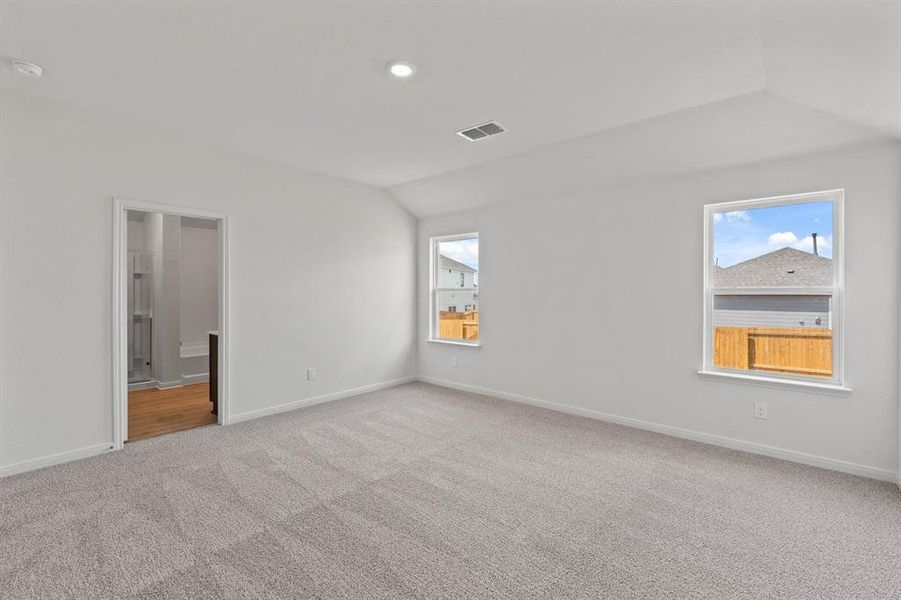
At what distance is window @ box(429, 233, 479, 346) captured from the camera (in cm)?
549

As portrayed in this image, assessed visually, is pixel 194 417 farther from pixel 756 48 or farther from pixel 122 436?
pixel 756 48

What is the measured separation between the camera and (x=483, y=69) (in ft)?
8.18

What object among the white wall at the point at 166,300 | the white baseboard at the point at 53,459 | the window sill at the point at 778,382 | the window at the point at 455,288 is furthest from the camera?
the white wall at the point at 166,300

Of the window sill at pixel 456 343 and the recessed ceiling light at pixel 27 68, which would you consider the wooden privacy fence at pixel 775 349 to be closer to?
the window sill at pixel 456 343

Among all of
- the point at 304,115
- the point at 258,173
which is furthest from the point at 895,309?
the point at 258,173

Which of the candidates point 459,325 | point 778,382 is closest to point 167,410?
point 459,325

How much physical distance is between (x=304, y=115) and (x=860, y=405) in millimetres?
4570

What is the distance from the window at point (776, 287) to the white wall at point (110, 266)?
371 cm

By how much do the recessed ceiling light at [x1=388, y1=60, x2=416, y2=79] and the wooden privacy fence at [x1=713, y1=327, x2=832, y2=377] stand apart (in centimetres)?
324

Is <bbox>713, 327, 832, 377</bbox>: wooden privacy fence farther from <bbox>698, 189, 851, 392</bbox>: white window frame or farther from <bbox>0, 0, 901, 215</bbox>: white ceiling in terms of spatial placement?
<bbox>0, 0, 901, 215</bbox>: white ceiling

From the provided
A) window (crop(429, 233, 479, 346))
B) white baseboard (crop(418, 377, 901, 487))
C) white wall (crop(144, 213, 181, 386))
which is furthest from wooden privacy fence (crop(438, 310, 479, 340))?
white wall (crop(144, 213, 181, 386))

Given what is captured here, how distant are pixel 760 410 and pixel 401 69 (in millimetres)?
3673

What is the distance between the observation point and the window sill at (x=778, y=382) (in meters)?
3.05

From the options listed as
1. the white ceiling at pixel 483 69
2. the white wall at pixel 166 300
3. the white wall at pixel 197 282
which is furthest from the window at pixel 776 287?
the white wall at pixel 197 282
